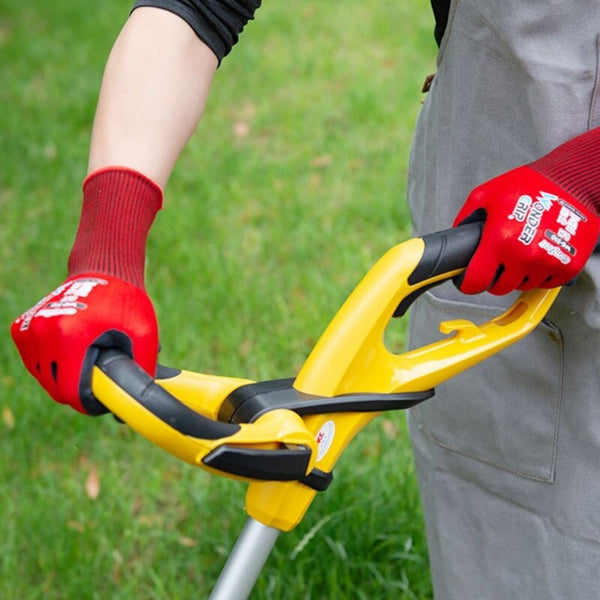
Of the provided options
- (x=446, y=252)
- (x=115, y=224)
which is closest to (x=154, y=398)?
(x=115, y=224)

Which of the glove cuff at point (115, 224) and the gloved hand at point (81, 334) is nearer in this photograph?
the gloved hand at point (81, 334)

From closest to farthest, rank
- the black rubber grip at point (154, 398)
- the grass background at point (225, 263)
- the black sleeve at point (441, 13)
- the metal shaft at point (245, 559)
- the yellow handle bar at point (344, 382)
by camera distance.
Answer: the black rubber grip at point (154, 398) < the yellow handle bar at point (344, 382) < the metal shaft at point (245, 559) < the black sleeve at point (441, 13) < the grass background at point (225, 263)

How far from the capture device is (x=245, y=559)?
4.17 ft

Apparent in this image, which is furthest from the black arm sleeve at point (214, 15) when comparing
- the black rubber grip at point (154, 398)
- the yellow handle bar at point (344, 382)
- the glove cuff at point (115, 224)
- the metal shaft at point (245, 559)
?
the metal shaft at point (245, 559)

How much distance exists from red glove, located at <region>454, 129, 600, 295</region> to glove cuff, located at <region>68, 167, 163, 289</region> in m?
0.40

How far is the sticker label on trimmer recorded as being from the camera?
4.03 ft

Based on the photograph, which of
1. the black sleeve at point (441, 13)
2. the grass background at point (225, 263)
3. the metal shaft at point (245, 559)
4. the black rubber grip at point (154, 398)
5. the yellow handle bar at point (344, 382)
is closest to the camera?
the black rubber grip at point (154, 398)

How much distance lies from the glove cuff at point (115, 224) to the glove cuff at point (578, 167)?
0.50 meters

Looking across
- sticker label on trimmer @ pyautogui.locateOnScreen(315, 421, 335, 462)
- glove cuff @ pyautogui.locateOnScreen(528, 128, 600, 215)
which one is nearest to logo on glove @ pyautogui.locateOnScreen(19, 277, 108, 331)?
sticker label on trimmer @ pyautogui.locateOnScreen(315, 421, 335, 462)

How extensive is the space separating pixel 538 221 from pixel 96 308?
553 millimetres

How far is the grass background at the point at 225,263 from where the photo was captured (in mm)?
2416

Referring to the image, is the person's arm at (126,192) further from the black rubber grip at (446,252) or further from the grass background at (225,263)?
the grass background at (225,263)

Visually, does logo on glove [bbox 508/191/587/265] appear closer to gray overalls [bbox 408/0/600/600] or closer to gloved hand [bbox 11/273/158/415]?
gray overalls [bbox 408/0/600/600]

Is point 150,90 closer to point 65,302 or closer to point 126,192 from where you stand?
point 126,192
